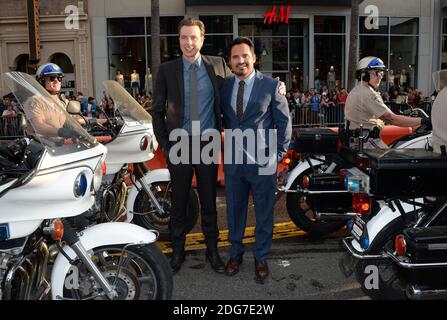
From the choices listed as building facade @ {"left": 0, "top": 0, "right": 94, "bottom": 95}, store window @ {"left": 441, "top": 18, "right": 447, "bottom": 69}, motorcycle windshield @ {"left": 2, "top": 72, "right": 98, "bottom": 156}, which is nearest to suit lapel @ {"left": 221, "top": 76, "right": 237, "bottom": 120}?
motorcycle windshield @ {"left": 2, "top": 72, "right": 98, "bottom": 156}

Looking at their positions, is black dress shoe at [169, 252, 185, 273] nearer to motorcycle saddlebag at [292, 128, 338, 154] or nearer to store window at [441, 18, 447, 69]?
motorcycle saddlebag at [292, 128, 338, 154]

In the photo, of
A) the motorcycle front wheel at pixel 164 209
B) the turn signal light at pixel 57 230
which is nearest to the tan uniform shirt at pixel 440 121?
the motorcycle front wheel at pixel 164 209

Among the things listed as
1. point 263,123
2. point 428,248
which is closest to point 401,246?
point 428,248

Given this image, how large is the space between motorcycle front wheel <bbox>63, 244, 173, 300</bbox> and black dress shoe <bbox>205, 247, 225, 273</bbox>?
3.99ft

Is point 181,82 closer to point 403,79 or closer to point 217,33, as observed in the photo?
point 217,33

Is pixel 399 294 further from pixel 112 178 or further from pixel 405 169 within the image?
pixel 112 178

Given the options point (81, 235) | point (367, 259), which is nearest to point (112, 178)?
point (81, 235)

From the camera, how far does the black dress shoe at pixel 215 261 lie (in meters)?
4.18

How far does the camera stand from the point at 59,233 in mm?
2738

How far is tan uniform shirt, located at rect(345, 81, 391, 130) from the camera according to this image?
4961 mm

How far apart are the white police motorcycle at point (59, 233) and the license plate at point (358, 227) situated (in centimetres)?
128

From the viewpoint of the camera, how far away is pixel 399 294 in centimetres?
334

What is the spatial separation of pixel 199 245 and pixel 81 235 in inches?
82.7

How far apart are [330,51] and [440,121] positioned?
1954 centimetres
